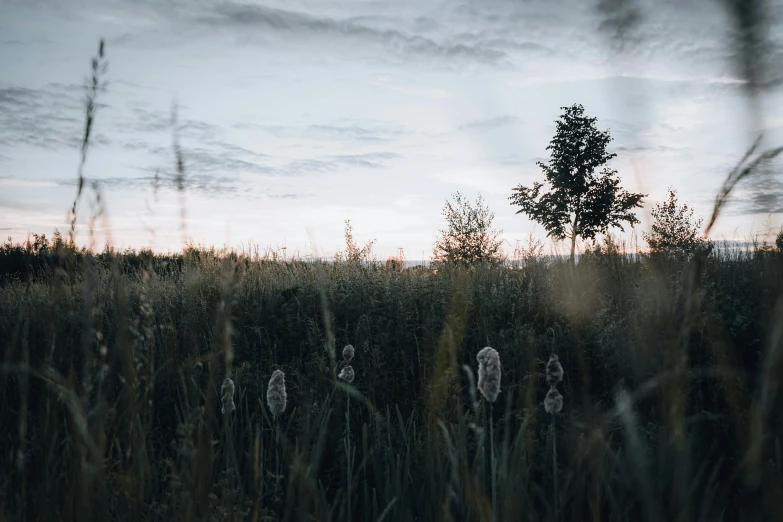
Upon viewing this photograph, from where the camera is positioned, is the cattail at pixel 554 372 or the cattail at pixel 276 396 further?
the cattail at pixel 276 396

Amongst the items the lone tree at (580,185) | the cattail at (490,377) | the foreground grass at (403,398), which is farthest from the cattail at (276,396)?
the lone tree at (580,185)

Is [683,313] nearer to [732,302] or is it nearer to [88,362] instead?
[88,362]

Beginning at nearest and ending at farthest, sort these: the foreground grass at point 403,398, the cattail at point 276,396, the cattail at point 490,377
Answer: the foreground grass at point 403,398 < the cattail at point 490,377 < the cattail at point 276,396

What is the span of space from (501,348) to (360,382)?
140 cm

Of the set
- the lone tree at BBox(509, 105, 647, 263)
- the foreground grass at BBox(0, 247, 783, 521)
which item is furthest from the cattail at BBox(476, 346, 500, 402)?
the lone tree at BBox(509, 105, 647, 263)

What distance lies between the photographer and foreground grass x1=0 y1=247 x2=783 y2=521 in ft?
4.07

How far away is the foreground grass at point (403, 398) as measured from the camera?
1241 mm

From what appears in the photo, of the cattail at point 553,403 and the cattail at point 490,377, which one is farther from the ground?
the cattail at point 490,377

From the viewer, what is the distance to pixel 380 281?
688 cm

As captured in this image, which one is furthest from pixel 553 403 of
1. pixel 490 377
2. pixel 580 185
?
pixel 580 185

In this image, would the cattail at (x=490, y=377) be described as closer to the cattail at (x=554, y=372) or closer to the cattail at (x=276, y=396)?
the cattail at (x=554, y=372)

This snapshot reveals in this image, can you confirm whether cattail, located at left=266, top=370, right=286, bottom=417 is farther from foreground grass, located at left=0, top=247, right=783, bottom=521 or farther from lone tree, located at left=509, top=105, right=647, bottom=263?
lone tree, located at left=509, top=105, right=647, bottom=263

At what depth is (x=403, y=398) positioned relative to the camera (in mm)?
4375

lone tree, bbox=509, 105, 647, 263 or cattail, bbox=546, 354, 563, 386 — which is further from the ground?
lone tree, bbox=509, 105, 647, 263
